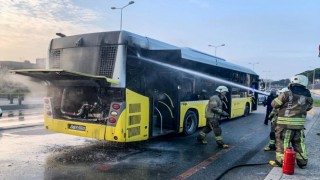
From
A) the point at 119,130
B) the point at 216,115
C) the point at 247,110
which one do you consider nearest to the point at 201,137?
the point at 216,115

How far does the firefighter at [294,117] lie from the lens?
6223 millimetres

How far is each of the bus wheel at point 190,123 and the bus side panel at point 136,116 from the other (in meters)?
2.39

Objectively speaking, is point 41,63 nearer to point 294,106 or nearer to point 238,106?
point 294,106

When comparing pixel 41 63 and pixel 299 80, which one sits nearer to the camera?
pixel 299 80

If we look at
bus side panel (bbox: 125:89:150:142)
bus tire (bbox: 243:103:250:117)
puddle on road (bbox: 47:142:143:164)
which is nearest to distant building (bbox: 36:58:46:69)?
puddle on road (bbox: 47:142:143:164)

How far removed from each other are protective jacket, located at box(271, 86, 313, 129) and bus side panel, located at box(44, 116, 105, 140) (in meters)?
3.99

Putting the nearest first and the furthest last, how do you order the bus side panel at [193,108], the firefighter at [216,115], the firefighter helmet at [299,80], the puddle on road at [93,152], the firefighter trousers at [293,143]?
the firefighter trousers at [293,143]
the firefighter helmet at [299,80]
the puddle on road at [93,152]
the firefighter at [216,115]
the bus side panel at [193,108]

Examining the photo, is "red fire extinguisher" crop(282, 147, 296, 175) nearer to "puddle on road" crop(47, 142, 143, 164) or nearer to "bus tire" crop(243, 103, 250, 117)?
"puddle on road" crop(47, 142, 143, 164)

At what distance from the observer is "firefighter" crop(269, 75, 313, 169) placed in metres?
6.22

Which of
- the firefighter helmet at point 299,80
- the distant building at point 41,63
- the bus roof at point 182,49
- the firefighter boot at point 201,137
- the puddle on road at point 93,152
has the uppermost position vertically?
the bus roof at point 182,49

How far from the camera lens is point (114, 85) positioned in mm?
7078

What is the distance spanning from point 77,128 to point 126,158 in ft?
5.03

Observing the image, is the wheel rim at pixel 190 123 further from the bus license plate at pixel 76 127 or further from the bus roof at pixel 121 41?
the bus license plate at pixel 76 127

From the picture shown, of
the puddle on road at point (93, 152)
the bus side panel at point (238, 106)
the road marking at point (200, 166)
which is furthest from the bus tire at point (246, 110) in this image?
the puddle on road at point (93, 152)
